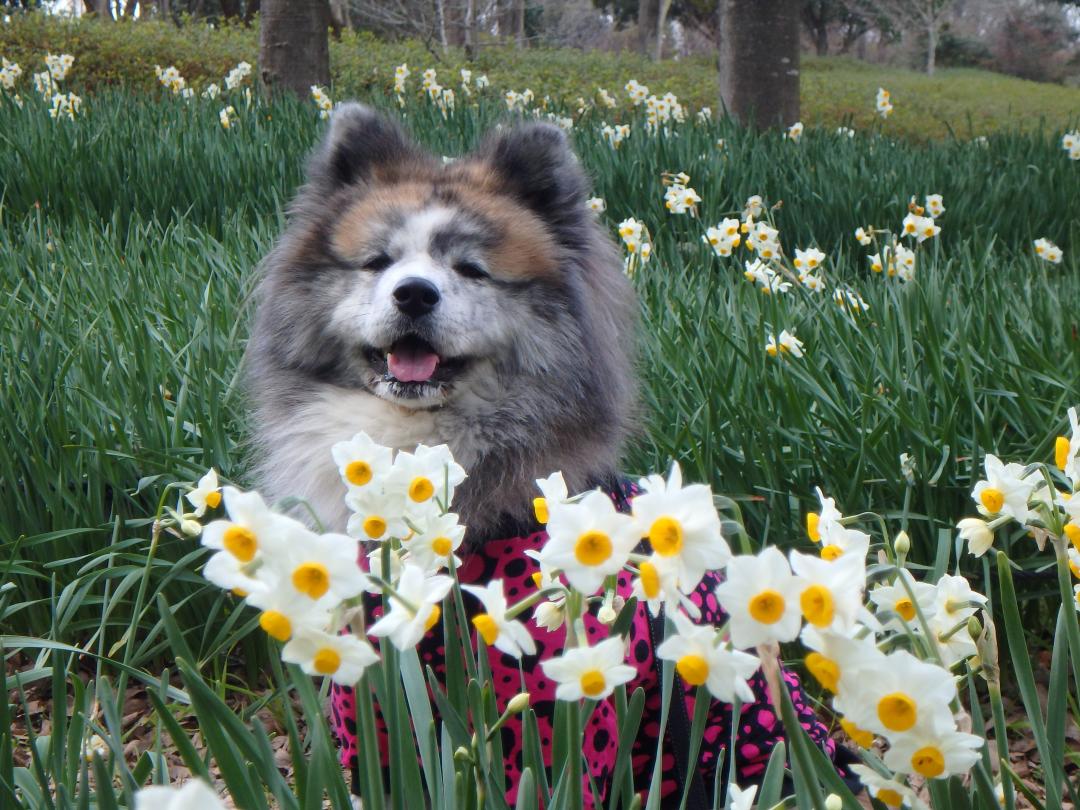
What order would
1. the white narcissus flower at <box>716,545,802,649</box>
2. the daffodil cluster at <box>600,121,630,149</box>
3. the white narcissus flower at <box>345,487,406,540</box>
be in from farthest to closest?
the daffodil cluster at <box>600,121,630,149</box> → the white narcissus flower at <box>345,487,406,540</box> → the white narcissus flower at <box>716,545,802,649</box>

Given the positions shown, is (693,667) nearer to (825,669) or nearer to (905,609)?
(825,669)

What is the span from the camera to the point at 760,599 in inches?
27.0

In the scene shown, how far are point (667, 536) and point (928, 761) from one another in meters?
0.26

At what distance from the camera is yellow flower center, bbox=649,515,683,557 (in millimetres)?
726

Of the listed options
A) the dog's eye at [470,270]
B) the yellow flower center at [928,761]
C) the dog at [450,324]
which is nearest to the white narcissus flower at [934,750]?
the yellow flower center at [928,761]

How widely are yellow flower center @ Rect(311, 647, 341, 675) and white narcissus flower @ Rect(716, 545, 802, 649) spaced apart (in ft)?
0.96

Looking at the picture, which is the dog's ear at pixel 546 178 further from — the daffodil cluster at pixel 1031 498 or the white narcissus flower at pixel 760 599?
the white narcissus flower at pixel 760 599

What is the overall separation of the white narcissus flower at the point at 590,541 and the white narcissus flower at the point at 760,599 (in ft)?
0.30

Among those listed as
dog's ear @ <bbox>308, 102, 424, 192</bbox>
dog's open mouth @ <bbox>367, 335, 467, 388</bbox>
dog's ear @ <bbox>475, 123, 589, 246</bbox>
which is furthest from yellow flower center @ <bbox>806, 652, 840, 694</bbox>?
dog's ear @ <bbox>308, 102, 424, 192</bbox>

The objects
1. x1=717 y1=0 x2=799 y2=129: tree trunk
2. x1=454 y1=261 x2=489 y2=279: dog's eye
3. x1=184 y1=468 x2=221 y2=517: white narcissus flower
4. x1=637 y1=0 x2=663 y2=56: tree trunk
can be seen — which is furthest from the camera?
x1=637 y1=0 x2=663 y2=56: tree trunk

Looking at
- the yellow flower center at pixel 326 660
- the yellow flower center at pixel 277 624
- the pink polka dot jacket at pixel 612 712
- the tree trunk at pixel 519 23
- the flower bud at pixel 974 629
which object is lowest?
the pink polka dot jacket at pixel 612 712

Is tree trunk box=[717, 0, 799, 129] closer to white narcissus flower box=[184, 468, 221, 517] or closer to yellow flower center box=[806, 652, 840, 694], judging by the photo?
white narcissus flower box=[184, 468, 221, 517]

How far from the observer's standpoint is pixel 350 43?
17.6 metres

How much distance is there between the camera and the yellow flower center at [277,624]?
2.33 feet
